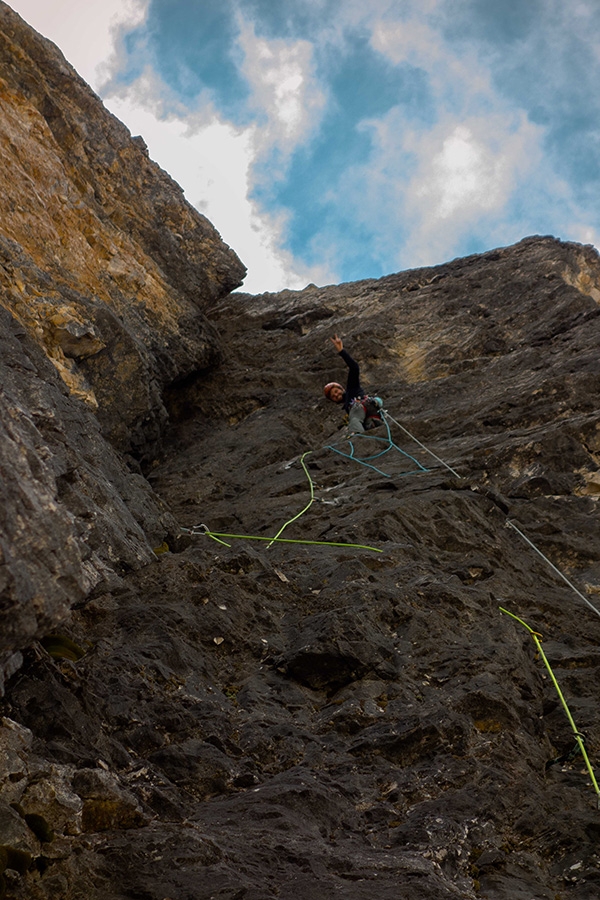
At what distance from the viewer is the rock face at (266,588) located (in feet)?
10.3

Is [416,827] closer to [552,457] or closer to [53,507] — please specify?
[53,507]

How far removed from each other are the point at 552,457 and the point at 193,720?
6309 millimetres

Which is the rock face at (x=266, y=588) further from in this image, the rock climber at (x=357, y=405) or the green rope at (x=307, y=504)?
the rock climber at (x=357, y=405)

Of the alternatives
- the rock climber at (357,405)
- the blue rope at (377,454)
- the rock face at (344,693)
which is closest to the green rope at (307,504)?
the rock face at (344,693)

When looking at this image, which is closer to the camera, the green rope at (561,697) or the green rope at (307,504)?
the green rope at (561,697)

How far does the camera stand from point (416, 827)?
12.3 ft

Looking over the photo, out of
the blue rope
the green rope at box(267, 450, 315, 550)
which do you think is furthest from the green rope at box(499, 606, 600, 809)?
the blue rope

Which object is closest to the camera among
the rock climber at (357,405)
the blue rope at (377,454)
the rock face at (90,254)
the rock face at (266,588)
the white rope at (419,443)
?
the rock face at (266,588)

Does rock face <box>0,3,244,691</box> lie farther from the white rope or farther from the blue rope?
the white rope

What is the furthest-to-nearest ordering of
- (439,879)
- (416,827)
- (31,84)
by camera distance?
(31,84) → (416,827) → (439,879)

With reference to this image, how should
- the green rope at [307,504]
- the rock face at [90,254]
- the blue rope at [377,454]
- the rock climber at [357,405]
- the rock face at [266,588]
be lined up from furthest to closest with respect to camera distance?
the rock climber at [357,405] → the rock face at [90,254] → the blue rope at [377,454] → the green rope at [307,504] → the rock face at [266,588]

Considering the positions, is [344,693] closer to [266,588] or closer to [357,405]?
[266,588]

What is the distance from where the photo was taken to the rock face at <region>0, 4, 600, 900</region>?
10.3 feet

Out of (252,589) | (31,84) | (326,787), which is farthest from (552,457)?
(31,84)
